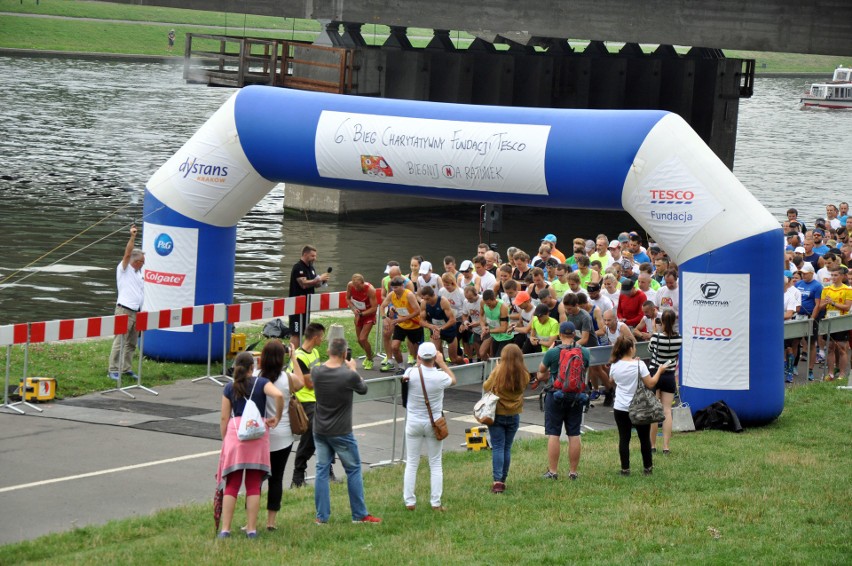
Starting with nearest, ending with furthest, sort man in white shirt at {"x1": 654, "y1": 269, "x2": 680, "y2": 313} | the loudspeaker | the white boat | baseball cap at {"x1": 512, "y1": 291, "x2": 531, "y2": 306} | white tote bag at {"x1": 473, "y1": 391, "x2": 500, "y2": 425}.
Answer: white tote bag at {"x1": 473, "y1": 391, "x2": 500, "y2": 425} < baseball cap at {"x1": 512, "y1": 291, "x2": 531, "y2": 306} < man in white shirt at {"x1": 654, "y1": 269, "x2": 680, "y2": 313} < the loudspeaker < the white boat

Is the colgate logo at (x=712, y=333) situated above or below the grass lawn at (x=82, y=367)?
above

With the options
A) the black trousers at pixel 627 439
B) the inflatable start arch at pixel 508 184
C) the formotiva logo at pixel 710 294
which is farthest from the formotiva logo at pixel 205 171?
the black trousers at pixel 627 439

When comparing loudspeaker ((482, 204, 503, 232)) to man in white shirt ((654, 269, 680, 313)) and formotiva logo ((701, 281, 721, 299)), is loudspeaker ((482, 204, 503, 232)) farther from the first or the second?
formotiva logo ((701, 281, 721, 299))

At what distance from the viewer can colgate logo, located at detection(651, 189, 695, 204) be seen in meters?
15.2

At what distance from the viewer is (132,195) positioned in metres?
40.0

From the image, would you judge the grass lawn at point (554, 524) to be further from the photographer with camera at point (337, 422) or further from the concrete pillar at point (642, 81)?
the concrete pillar at point (642, 81)

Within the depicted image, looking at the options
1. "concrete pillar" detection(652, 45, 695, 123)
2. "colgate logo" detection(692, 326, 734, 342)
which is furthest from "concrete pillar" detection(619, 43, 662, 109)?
"colgate logo" detection(692, 326, 734, 342)

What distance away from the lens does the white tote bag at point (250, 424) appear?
9938 millimetres

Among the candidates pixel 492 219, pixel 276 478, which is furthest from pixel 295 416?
pixel 492 219

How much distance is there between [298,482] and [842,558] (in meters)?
5.11

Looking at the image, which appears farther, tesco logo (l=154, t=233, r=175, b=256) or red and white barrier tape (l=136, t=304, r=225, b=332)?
tesco logo (l=154, t=233, r=175, b=256)

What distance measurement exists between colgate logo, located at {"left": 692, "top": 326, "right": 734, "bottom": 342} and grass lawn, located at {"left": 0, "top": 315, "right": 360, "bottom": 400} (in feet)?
17.5

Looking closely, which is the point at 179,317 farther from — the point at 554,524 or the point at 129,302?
the point at 554,524

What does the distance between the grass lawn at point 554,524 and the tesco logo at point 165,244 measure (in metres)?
6.38
